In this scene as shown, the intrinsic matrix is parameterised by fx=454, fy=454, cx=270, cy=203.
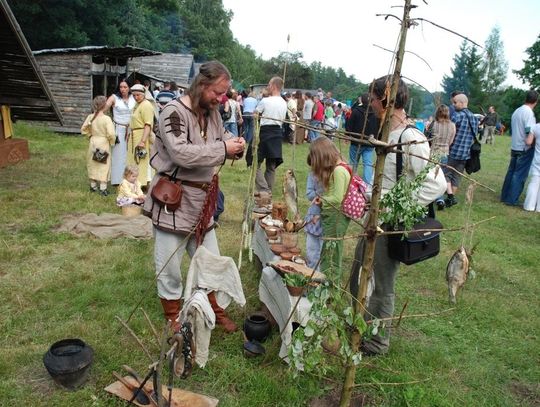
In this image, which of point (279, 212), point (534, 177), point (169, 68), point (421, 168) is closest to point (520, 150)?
point (534, 177)

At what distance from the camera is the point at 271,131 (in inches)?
280

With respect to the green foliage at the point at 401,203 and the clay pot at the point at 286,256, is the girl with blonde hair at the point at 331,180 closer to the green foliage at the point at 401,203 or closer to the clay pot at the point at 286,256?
the clay pot at the point at 286,256

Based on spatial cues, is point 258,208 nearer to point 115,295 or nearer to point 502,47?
point 115,295

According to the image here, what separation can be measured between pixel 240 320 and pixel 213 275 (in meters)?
0.91

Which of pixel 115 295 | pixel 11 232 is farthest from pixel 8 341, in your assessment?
pixel 11 232

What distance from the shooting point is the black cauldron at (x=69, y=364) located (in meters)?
2.81

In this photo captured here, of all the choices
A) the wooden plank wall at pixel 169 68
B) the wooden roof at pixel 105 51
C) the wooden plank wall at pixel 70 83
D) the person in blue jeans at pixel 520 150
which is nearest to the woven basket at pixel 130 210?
the person in blue jeans at pixel 520 150

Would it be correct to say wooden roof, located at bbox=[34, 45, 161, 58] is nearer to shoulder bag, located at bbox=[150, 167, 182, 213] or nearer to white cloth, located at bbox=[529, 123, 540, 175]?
white cloth, located at bbox=[529, 123, 540, 175]

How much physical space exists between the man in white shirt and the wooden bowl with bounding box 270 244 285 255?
242 cm

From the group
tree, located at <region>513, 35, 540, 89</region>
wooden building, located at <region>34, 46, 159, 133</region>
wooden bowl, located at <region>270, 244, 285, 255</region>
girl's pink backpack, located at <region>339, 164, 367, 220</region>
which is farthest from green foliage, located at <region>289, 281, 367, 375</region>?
tree, located at <region>513, 35, 540, 89</region>

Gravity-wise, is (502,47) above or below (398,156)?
above

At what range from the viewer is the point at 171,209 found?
310 centimetres

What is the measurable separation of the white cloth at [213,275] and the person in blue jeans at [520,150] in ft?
23.1

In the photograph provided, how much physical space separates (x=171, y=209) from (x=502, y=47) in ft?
253
